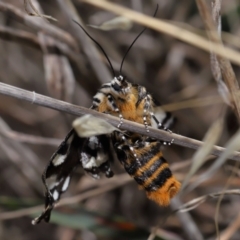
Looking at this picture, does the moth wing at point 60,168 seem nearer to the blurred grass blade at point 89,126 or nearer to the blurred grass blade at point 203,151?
the blurred grass blade at point 89,126

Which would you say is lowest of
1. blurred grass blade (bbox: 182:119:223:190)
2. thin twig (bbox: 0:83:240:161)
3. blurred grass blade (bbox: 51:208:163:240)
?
blurred grass blade (bbox: 51:208:163:240)

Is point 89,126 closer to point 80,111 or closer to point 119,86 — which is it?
point 80,111

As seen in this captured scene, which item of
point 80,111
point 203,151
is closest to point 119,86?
point 80,111

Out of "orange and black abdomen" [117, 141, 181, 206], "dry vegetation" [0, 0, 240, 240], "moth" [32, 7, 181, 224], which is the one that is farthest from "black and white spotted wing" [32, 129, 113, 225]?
"dry vegetation" [0, 0, 240, 240]

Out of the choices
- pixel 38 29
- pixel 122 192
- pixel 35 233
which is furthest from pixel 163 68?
pixel 35 233

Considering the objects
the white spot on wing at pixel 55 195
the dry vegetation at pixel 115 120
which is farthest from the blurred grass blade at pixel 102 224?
the white spot on wing at pixel 55 195

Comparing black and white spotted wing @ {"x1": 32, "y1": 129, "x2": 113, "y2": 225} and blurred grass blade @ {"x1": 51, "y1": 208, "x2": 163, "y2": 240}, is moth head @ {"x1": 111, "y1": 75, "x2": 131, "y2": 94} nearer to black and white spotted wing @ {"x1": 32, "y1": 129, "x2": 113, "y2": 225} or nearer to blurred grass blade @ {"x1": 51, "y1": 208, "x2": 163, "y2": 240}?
black and white spotted wing @ {"x1": 32, "y1": 129, "x2": 113, "y2": 225}
